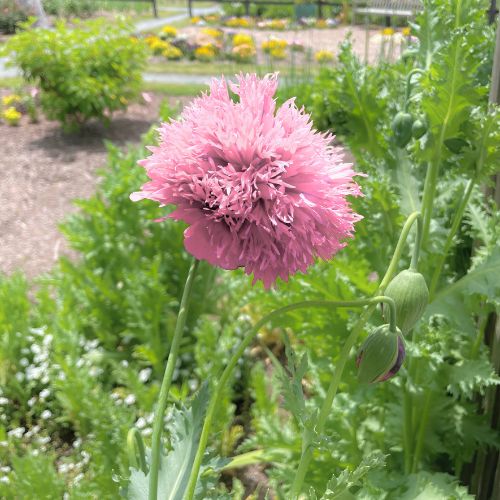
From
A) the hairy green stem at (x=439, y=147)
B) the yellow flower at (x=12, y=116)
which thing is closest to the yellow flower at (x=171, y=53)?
the yellow flower at (x=12, y=116)

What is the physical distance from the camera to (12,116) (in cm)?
602

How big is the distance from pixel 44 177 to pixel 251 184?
4.54 m

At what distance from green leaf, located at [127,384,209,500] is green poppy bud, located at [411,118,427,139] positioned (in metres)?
0.73

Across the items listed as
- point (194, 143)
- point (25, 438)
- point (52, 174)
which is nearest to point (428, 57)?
point (194, 143)

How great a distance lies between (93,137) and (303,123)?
210 inches

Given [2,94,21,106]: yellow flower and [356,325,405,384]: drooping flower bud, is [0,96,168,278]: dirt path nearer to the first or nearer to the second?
[2,94,21,106]: yellow flower

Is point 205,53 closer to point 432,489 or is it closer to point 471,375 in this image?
point 471,375

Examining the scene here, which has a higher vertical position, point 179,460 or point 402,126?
point 402,126

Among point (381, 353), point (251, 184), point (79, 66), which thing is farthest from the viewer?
point (79, 66)

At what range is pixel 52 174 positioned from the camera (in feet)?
16.7

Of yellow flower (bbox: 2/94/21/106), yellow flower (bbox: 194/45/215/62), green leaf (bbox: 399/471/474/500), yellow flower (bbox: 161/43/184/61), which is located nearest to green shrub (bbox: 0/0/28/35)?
yellow flower (bbox: 161/43/184/61)

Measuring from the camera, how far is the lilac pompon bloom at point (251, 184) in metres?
0.85

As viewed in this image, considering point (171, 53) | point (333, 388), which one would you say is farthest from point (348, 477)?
point (171, 53)

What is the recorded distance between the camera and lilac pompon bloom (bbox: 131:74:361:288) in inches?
33.3
